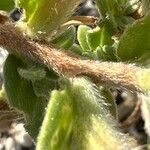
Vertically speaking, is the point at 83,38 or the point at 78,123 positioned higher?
the point at 83,38

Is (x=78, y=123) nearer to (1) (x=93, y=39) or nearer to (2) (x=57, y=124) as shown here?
(2) (x=57, y=124)

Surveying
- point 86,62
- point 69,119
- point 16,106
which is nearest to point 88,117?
point 69,119

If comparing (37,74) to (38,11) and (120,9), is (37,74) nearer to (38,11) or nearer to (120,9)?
(38,11)

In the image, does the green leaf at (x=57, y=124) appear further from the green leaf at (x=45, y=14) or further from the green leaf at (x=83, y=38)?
the green leaf at (x=83, y=38)

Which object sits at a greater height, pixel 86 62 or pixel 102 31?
pixel 102 31

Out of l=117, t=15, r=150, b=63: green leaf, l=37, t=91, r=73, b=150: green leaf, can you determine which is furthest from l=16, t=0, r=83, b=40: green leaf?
l=37, t=91, r=73, b=150: green leaf

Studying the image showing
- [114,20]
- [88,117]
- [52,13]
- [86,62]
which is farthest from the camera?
[114,20]

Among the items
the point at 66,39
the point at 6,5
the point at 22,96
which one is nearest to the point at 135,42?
the point at 66,39
